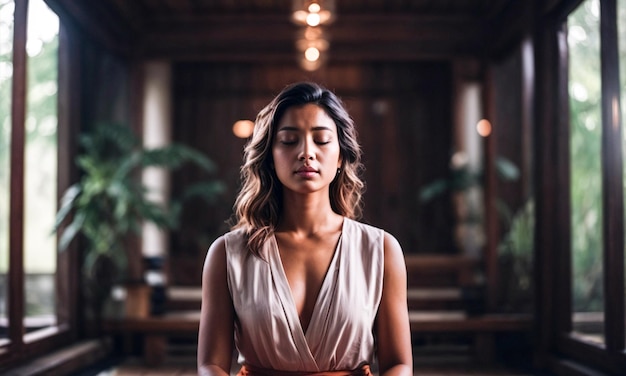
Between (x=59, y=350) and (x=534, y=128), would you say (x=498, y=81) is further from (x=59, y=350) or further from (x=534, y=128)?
(x=59, y=350)

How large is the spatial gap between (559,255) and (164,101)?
4.62 m

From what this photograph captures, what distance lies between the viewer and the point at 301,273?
75.0 inches

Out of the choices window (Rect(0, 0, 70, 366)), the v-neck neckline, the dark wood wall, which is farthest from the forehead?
the dark wood wall

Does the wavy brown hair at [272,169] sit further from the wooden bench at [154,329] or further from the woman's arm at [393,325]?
the wooden bench at [154,329]

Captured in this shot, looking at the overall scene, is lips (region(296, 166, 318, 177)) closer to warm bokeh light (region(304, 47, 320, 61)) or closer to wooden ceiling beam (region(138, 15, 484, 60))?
warm bokeh light (region(304, 47, 320, 61))

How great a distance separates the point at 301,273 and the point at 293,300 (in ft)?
0.32

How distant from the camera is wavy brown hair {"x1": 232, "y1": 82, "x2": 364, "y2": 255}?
1896 mm

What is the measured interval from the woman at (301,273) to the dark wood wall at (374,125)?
20.2 feet

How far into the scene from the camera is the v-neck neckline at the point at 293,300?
179 cm

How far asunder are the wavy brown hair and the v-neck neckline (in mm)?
77

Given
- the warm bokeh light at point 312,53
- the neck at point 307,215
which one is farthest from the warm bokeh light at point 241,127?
the neck at point 307,215

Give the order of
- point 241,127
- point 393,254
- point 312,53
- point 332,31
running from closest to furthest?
point 393,254 < point 312,53 < point 332,31 < point 241,127

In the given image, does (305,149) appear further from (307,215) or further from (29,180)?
(29,180)

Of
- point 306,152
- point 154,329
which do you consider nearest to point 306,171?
point 306,152
